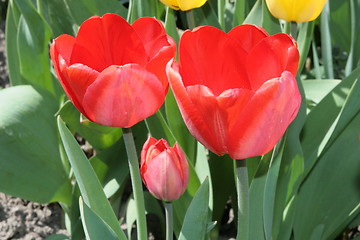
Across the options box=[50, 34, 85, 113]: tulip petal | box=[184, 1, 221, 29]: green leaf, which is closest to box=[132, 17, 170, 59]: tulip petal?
box=[50, 34, 85, 113]: tulip petal

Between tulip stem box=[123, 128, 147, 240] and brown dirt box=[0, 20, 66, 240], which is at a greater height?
tulip stem box=[123, 128, 147, 240]

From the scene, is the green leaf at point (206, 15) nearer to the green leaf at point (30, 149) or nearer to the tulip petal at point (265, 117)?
the green leaf at point (30, 149)

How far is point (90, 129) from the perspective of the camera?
1579mm

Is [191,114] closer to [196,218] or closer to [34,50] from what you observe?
[196,218]

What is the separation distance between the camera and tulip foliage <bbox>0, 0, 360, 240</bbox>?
85 cm

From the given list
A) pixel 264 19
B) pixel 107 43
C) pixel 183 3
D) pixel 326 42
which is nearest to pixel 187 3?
pixel 183 3

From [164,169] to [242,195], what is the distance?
11cm

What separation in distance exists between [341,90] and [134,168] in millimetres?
556

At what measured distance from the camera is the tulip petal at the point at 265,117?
78cm

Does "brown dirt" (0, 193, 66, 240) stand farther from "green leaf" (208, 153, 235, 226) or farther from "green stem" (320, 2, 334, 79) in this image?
"green stem" (320, 2, 334, 79)

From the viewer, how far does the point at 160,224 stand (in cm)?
174

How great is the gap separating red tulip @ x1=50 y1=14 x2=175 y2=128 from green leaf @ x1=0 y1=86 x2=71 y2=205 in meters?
0.59

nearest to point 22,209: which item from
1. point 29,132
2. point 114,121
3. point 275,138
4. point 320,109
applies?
point 29,132

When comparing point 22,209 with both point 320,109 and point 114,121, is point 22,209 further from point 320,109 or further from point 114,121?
point 114,121
